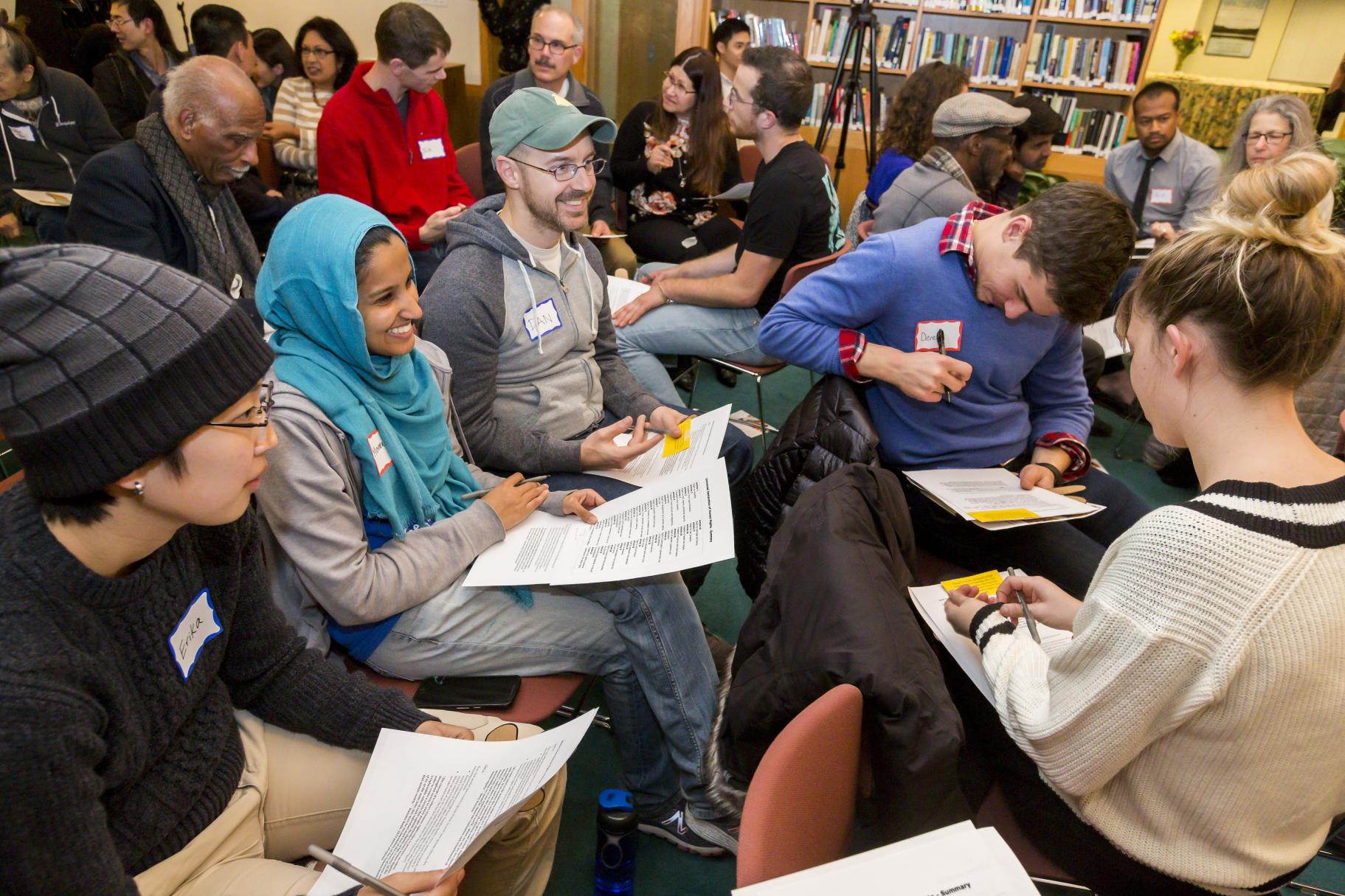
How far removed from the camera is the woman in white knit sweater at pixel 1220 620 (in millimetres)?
916

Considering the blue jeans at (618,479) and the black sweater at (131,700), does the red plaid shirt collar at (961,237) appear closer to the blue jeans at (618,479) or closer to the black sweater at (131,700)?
the blue jeans at (618,479)

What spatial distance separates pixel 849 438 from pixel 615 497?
1.82ft

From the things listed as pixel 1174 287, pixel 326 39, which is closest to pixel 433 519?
pixel 1174 287

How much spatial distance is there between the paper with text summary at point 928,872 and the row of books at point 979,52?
231 inches

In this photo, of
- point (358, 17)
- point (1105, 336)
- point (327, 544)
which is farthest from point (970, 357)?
point (358, 17)

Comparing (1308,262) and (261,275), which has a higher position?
(1308,262)

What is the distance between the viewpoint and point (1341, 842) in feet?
5.69

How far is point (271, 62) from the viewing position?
4793mm

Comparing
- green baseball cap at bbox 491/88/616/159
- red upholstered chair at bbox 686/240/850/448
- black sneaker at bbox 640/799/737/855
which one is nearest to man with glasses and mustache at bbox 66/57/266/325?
green baseball cap at bbox 491/88/616/159

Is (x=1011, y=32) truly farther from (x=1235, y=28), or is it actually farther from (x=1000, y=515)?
(x=1000, y=515)

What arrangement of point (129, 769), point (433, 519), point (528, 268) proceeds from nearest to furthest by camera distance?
point (129, 769)
point (433, 519)
point (528, 268)

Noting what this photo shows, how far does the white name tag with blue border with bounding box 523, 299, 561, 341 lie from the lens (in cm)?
191

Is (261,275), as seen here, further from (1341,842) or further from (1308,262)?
(1341,842)

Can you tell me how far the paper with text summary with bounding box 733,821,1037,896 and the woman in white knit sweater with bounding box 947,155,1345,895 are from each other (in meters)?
0.26
